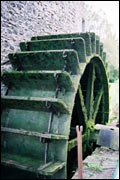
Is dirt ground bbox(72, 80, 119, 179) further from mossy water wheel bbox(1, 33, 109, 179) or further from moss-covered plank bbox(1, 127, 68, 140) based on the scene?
moss-covered plank bbox(1, 127, 68, 140)

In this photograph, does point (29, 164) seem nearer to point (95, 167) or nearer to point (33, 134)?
point (33, 134)

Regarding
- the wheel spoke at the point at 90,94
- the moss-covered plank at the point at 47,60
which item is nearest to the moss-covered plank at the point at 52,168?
the moss-covered plank at the point at 47,60

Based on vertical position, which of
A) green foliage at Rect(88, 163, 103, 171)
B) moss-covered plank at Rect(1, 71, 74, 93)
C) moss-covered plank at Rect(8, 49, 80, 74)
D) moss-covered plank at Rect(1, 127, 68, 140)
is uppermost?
moss-covered plank at Rect(8, 49, 80, 74)

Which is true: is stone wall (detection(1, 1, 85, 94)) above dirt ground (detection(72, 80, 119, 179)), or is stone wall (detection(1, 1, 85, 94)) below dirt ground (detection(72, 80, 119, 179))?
above

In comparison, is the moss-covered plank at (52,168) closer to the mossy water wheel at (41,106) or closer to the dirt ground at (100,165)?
the mossy water wheel at (41,106)

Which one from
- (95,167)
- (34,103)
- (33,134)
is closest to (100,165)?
(95,167)

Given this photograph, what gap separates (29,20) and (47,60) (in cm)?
148

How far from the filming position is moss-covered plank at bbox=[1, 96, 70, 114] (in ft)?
9.80

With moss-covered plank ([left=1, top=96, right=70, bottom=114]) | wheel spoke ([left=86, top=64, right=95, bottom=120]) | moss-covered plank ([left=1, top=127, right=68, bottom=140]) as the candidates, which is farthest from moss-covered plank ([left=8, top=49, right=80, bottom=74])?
wheel spoke ([left=86, top=64, right=95, bottom=120])

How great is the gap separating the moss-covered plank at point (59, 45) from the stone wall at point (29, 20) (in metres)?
0.30

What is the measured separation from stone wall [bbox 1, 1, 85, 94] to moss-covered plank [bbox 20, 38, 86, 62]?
0.97 ft

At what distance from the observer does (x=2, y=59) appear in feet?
12.8

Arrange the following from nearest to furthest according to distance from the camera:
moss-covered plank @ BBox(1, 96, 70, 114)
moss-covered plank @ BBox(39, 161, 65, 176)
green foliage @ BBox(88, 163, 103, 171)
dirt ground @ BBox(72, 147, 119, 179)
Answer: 1. moss-covered plank @ BBox(39, 161, 65, 176)
2. moss-covered plank @ BBox(1, 96, 70, 114)
3. dirt ground @ BBox(72, 147, 119, 179)
4. green foliage @ BBox(88, 163, 103, 171)

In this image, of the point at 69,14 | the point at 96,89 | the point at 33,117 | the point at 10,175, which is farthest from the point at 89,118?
the point at 69,14
